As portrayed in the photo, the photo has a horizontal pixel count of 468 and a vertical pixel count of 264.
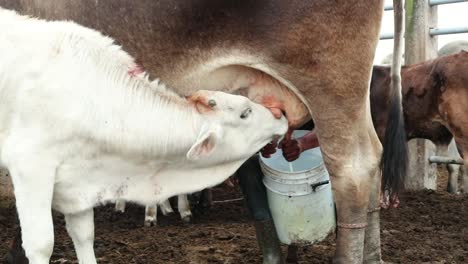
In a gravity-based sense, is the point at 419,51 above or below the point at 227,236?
above

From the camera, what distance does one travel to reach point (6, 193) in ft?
23.7

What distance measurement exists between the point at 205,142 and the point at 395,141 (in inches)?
76.4

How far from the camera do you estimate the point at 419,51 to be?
8.27 metres

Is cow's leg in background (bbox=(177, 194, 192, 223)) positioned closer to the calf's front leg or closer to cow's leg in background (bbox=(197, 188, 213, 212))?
cow's leg in background (bbox=(197, 188, 213, 212))

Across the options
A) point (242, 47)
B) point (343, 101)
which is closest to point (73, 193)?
point (242, 47)

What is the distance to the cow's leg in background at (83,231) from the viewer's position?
13.9 feet

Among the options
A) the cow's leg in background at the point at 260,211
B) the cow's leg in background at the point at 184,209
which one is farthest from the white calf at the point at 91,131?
the cow's leg in background at the point at 184,209

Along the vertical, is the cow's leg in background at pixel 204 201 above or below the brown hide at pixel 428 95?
below

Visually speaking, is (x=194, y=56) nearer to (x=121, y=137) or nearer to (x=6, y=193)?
(x=121, y=137)

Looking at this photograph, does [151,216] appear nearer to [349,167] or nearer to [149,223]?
[149,223]

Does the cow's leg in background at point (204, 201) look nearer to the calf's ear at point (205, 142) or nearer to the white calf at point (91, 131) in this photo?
the white calf at point (91, 131)

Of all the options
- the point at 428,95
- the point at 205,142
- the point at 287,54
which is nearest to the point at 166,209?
the point at 428,95

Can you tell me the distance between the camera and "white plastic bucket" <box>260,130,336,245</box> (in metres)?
5.10

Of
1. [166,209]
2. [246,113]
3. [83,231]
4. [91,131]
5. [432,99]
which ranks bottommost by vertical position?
[83,231]
